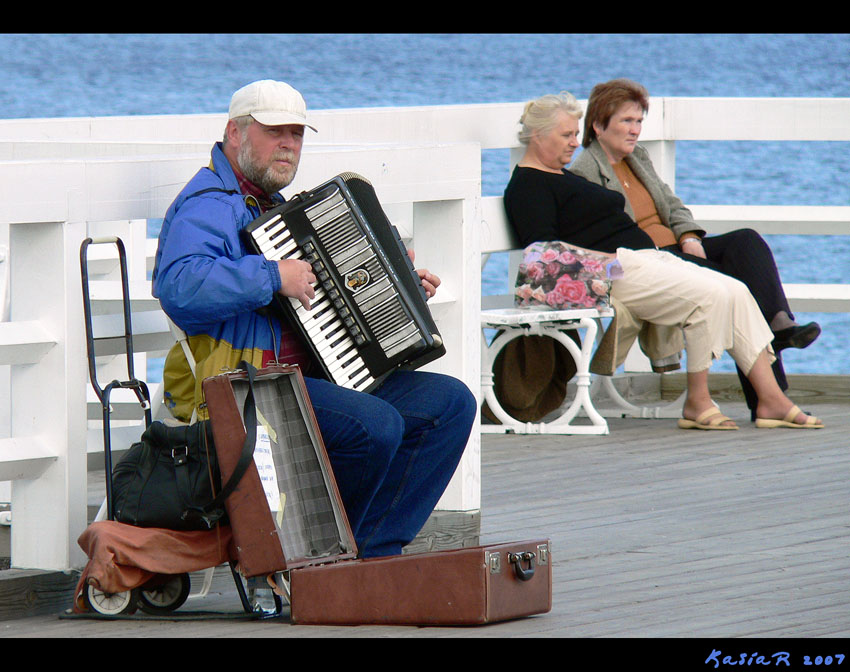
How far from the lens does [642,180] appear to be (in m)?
7.16

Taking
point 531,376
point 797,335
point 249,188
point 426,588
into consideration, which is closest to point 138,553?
point 426,588

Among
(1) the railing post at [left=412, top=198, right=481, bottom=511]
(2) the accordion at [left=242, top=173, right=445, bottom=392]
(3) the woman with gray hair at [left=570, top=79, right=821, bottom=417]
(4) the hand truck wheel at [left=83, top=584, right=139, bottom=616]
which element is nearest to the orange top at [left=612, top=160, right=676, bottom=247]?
(3) the woman with gray hair at [left=570, top=79, right=821, bottom=417]

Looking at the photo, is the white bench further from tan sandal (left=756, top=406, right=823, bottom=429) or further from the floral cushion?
tan sandal (left=756, top=406, right=823, bottom=429)

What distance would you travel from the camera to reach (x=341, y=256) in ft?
13.3

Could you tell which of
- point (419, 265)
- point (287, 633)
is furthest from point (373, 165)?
point (287, 633)

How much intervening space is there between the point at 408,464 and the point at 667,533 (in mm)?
988

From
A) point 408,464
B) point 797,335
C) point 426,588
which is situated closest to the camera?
point 426,588

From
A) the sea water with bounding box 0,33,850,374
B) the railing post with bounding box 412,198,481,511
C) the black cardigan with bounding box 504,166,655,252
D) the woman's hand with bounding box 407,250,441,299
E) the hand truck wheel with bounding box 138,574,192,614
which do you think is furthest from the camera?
the sea water with bounding box 0,33,850,374

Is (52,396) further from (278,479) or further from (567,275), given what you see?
(567,275)

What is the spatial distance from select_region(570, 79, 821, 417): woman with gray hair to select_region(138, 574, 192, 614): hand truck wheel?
3457 millimetres

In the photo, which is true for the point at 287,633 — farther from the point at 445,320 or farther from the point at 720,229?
the point at 720,229

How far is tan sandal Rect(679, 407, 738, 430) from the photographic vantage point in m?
6.81

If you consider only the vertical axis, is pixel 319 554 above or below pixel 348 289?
below

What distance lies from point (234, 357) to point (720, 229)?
4753mm
